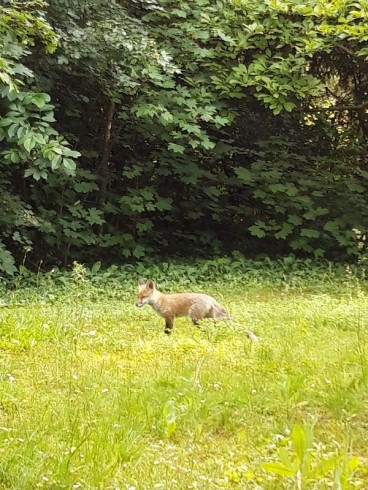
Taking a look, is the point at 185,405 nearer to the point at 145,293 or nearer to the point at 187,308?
the point at 187,308

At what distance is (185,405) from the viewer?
311 cm

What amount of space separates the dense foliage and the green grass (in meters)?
3.61

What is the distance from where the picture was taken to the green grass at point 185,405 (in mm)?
2334

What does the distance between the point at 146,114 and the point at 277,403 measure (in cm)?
674

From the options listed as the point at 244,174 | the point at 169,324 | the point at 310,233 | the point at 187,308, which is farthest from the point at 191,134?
the point at 169,324

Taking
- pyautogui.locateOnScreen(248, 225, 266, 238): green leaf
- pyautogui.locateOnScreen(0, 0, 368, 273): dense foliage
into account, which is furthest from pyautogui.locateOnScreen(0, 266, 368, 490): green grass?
pyautogui.locateOnScreen(248, 225, 266, 238): green leaf

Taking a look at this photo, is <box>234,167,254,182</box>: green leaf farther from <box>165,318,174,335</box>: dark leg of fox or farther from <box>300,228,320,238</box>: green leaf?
<box>165,318,174,335</box>: dark leg of fox

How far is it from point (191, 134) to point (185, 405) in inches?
306

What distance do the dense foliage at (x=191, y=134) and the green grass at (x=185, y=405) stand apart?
3.61m

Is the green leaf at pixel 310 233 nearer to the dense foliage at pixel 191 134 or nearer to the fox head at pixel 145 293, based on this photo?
the dense foliage at pixel 191 134

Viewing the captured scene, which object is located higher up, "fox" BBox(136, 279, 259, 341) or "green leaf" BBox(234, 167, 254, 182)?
"green leaf" BBox(234, 167, 254, 182)

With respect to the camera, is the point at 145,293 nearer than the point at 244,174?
Yes

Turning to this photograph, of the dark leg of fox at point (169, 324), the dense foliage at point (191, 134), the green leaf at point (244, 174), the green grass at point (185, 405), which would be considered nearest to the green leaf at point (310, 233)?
the dense foliage at point (191, 134)

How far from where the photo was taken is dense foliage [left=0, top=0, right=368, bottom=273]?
8641mm
